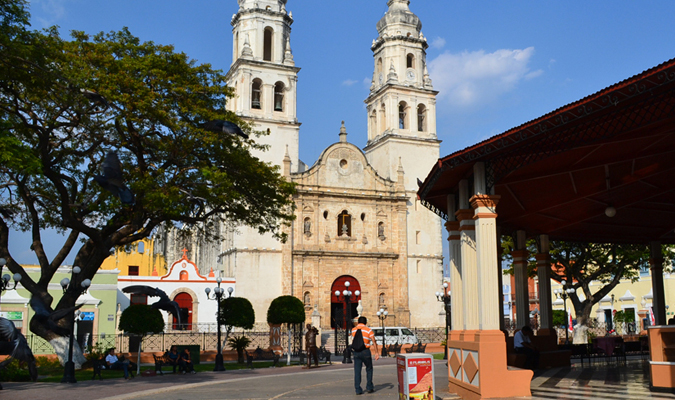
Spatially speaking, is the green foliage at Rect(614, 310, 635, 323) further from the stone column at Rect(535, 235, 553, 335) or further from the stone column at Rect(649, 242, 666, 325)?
the stone column at Rect(535, 235, 553, 335)

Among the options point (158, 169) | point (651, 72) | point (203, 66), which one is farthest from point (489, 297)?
point (203, 66)

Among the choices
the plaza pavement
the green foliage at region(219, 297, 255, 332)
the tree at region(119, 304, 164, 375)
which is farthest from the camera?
the green foliage at region(219, 297, 255, 332)

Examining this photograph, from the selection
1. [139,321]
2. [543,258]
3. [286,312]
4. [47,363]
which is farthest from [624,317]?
[47,363]

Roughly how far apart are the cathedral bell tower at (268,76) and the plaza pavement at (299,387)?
85.1ft

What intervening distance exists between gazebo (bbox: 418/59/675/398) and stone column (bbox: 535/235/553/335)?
50.1 inches

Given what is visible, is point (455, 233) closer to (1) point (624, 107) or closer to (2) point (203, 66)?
(1) point (624, 107)

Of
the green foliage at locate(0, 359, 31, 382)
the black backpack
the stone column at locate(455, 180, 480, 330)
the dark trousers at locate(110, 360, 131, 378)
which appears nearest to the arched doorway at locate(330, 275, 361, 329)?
the dark trousers at locate(110, 360, 131, 378)

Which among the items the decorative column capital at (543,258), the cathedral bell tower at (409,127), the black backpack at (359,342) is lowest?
the black backpack at (359,342)

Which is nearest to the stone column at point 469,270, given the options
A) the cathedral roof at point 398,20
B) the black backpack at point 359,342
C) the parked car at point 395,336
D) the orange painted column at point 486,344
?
the orange painted column at point 486,344

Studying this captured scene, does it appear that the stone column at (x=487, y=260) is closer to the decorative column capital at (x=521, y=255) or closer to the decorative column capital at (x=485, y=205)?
the decorative column capital at (x=485, y=205)

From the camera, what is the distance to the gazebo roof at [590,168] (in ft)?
28.1

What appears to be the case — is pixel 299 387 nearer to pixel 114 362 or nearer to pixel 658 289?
pixel 114 362

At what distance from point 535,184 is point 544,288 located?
19.5ft

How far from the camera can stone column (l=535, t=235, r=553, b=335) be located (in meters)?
18.2
